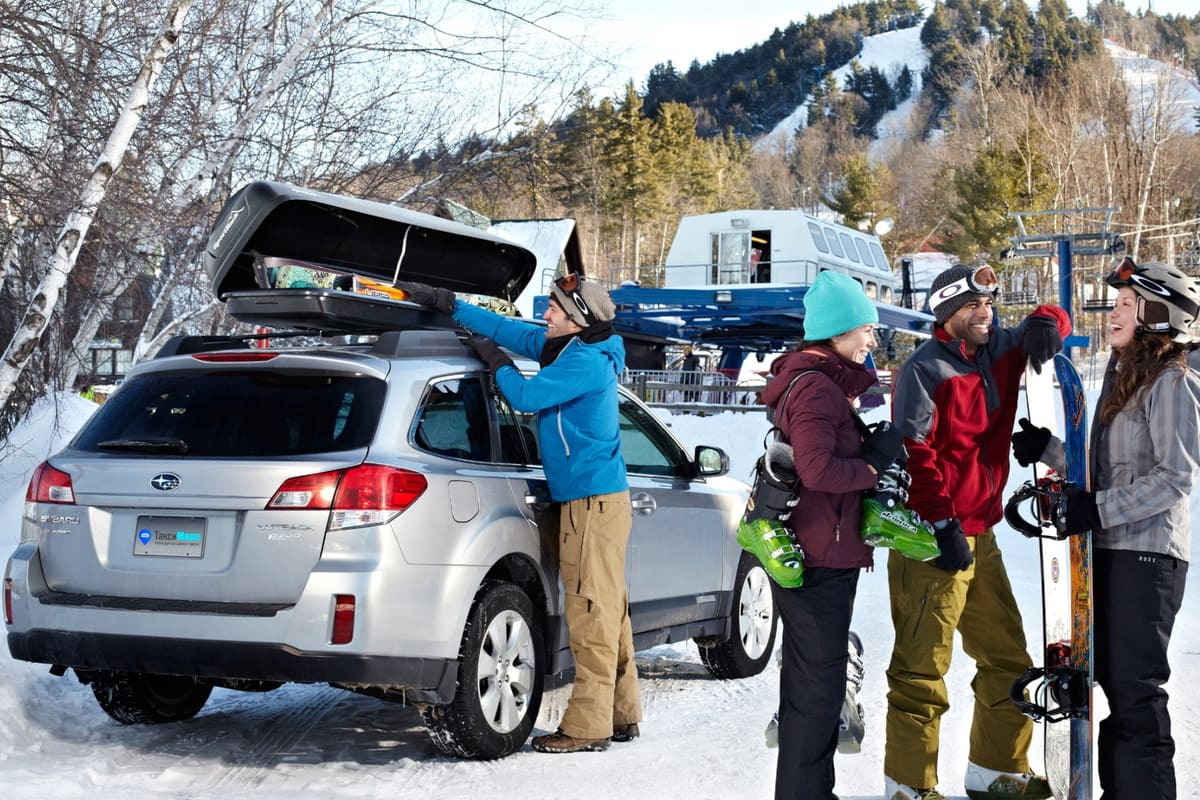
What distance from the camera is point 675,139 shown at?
82938 mm

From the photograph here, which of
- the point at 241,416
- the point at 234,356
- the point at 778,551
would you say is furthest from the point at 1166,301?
the point at 234,356

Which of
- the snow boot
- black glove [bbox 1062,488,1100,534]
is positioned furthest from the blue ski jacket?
black glove [bbox 1062,488,1100,534]

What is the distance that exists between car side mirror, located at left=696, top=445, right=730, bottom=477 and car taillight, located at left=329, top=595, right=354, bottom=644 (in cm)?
244

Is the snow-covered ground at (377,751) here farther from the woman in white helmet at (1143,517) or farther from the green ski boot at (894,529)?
the green ski boot at (894,529)

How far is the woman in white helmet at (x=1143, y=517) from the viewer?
155 inches

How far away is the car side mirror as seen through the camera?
6609 mm

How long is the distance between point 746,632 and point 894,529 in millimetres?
3422

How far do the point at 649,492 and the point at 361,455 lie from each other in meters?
1.94

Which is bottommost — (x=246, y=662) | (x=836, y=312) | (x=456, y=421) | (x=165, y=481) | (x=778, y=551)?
(x=246, y=662)

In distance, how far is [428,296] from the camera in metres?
5.75

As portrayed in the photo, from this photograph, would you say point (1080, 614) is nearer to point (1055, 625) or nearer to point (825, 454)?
point (1055, 625)

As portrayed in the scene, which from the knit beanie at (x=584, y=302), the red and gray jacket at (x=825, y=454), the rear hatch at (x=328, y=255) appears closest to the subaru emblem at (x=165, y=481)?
the rear hatch at (x=328, y=255)

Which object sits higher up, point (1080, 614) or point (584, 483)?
point (584, 483)

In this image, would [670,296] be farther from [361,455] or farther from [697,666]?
[361,455]
